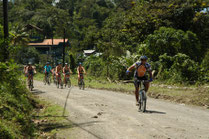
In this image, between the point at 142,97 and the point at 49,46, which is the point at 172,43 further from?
the point at 49,46

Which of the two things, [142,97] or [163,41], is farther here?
[163,41]

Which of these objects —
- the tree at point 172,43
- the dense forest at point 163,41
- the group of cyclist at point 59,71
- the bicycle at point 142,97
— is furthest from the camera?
the tree at point 172,43

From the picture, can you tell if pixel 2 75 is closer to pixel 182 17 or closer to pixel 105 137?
pixel 105 137

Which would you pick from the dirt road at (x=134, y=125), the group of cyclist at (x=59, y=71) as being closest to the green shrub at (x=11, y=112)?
the dirt road at (x=134, y=125)

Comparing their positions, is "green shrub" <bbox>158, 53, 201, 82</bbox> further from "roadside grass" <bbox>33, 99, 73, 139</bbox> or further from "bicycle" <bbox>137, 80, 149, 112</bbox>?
"roadside grass" <bbox>33, 99, 73, 139</bbox>

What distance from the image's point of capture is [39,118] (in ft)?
31.7

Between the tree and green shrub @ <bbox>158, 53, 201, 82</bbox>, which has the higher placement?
the tree

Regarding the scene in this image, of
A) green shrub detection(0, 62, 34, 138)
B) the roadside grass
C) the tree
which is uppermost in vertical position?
the tree

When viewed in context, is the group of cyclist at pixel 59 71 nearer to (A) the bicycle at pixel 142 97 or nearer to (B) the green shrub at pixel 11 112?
(B) the green shrub at pixel 11 112

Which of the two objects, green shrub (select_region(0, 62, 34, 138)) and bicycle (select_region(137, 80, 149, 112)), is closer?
green shrub (select_region(0, 62, 34, 138))

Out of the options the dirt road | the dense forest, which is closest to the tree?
the dense forest

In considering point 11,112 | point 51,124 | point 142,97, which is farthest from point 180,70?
point 11,112

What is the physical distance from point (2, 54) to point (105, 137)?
21.4 feet

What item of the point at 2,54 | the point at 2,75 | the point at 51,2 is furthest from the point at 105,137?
the point at 51,2
